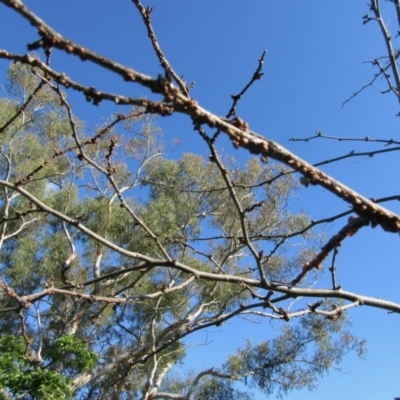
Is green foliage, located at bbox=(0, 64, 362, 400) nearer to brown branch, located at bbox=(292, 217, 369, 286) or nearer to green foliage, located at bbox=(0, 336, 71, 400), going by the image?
green foliage, located at bbox=(0, 336, 71, 400)

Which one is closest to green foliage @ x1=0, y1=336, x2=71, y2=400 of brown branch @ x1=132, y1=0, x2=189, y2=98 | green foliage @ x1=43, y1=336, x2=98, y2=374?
green foliage @ x1=43, y1=336, x2=98, y2=374

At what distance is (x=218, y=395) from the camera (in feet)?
48.1

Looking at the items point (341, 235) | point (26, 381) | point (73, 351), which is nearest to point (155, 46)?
point (341, 235)

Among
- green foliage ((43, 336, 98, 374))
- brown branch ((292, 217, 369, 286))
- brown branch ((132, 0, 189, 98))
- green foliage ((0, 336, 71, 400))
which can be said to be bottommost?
brown branch ((292, 217, 369, 286))

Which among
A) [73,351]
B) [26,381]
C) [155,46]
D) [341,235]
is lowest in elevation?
[341,235]

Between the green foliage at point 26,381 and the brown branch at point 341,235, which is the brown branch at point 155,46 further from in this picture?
the green foliage at point 26,381

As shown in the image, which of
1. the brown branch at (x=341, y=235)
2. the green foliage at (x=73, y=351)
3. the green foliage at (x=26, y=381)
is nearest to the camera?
the brown branch at (x=341, y=235)

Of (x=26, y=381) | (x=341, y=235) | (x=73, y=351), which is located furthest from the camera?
(x=73, y=351)

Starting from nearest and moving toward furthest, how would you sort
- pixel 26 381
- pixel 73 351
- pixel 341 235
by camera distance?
pixel 341 235
pixel 26 381
pixel 73 351

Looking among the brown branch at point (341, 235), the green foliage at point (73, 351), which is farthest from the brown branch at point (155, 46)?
the green foliage at point (73, 351)

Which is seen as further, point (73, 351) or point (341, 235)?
point (73, 351)

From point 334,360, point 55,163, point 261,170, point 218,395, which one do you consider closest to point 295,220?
point 261,170

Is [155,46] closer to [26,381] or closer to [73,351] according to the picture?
[26,381]

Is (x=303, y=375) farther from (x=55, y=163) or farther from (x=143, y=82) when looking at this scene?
(x=143, y=82)
